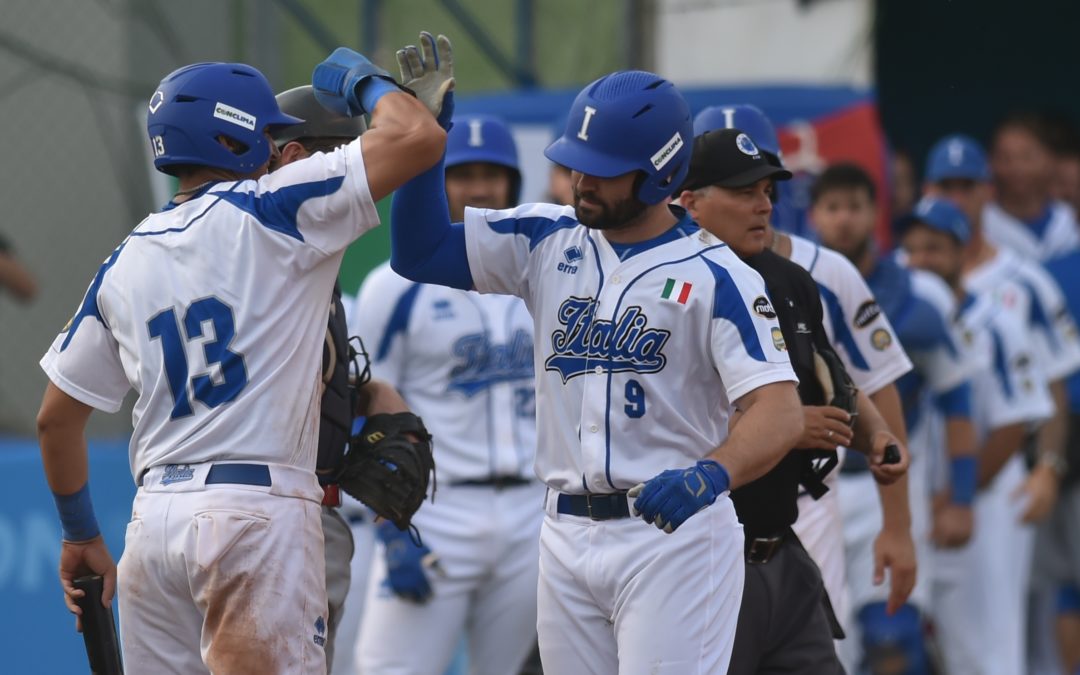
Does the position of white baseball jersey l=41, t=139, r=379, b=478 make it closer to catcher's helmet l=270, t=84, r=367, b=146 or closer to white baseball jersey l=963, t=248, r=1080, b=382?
catcher's helmet l=270, t=84, r=367, b=146

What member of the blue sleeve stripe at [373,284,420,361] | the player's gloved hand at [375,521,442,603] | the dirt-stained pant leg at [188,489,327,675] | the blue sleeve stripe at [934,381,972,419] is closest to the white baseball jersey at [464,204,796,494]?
the dirt-stained pant leg at [188,489,327,675]

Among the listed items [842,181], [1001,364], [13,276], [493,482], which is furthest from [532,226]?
[1001,364]

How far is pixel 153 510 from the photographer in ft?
14.3

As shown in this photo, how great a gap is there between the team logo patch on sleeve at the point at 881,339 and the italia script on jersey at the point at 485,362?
153 cm

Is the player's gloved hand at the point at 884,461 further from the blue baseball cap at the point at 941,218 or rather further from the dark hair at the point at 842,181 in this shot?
the blue baseball cap at the point at 941,218

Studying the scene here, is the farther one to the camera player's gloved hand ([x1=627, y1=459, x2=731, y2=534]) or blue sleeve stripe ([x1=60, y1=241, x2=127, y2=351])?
blue sleeve stripe ([x1=60, y1=241, x2=127, y2=351])

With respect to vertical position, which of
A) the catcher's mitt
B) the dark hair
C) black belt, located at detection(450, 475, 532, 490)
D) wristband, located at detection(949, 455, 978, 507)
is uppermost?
the dark hair

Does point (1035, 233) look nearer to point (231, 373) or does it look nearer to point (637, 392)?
point (637, 392)

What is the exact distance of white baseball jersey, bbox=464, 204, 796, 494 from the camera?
447 cm

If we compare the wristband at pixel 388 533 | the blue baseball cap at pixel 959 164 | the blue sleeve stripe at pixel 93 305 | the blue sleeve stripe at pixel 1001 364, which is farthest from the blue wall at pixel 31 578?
the blue baseball cap at pixel 959 164

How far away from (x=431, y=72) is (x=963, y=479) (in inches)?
178

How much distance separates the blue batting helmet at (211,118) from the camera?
4492mm

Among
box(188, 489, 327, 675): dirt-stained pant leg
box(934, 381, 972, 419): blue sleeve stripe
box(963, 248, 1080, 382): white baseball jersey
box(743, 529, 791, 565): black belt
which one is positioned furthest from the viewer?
box(963, 248, 1080, 382): white baseball jersey

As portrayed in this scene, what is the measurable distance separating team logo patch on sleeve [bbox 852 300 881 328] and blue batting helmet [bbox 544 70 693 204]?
138cm
